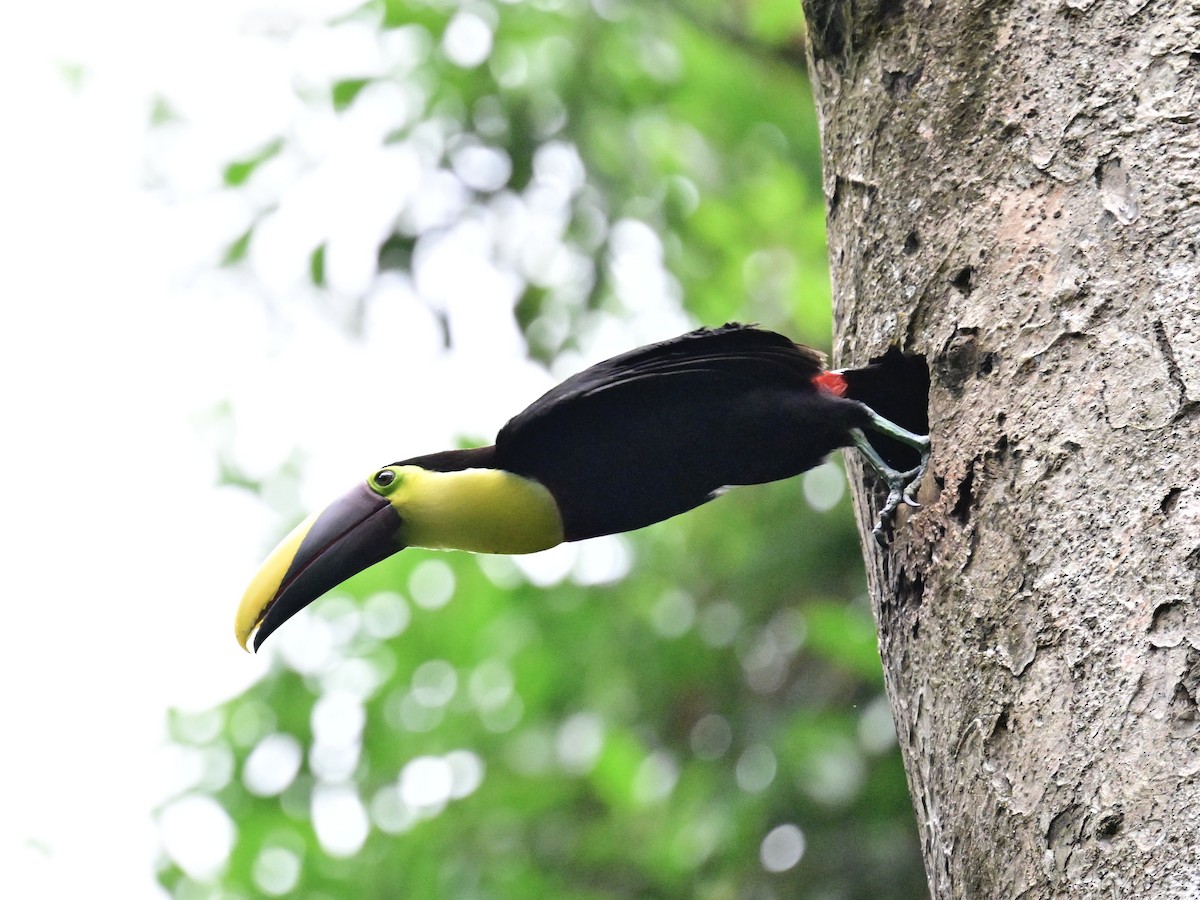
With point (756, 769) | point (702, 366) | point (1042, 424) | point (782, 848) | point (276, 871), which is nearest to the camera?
point (1042, 424)

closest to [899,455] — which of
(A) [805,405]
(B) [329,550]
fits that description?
(A) [805,405]

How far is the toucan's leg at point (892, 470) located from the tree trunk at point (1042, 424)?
0.06 m

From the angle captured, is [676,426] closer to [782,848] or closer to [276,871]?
[782,848]

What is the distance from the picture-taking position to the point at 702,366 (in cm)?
292

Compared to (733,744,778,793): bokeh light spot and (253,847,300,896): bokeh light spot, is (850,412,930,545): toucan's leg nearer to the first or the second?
(733,744,778,793): bokeh light spot

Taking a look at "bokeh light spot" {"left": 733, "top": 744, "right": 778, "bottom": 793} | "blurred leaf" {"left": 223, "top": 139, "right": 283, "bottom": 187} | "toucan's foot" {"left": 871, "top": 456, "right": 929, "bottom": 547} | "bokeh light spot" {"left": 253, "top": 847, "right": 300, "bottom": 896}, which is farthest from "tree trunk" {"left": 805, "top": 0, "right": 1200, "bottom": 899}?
"blurred leaf" {"left": 223, "top": 139, "right": 283, "bottom": 187}

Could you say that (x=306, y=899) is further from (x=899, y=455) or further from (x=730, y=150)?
(x=730, y=150)

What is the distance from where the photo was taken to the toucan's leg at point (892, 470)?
8.41 ft

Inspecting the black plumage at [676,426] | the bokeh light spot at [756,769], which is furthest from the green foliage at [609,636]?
the black plumage at [676,426]

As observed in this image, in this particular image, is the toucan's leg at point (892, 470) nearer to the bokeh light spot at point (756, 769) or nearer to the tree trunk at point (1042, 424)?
the tree trunk at point (1042, 424)

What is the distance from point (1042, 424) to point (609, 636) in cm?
288

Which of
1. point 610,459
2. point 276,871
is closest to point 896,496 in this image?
point 610,459

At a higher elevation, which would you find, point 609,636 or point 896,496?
point 896,496

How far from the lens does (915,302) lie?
2609mm
